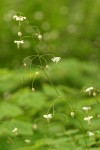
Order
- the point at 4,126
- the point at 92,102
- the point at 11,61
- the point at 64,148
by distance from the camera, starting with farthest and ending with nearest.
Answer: the point at 11,61, the point at 92,102, the point at 4,126, the point at 64,148

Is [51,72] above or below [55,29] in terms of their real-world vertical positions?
below

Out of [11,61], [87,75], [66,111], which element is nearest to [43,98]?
[66,111]

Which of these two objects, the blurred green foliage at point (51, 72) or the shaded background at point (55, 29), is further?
the shaded background at point (55, 29)

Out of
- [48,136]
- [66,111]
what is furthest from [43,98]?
[48,136]

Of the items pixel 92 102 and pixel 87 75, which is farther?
pixel 87 75

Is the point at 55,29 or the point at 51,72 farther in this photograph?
the point at 55,29

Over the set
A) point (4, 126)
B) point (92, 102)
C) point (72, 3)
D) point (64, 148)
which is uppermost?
point (72, 3)

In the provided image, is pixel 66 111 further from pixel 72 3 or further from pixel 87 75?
pixel 72 3

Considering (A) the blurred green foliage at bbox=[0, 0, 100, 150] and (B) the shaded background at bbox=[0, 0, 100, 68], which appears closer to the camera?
(A) the blurred green foliage at bbox=[0, 0, 100, 150]

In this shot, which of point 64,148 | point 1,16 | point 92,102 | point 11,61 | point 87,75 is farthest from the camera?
point 1,16

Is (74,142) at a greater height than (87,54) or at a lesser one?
lesser
